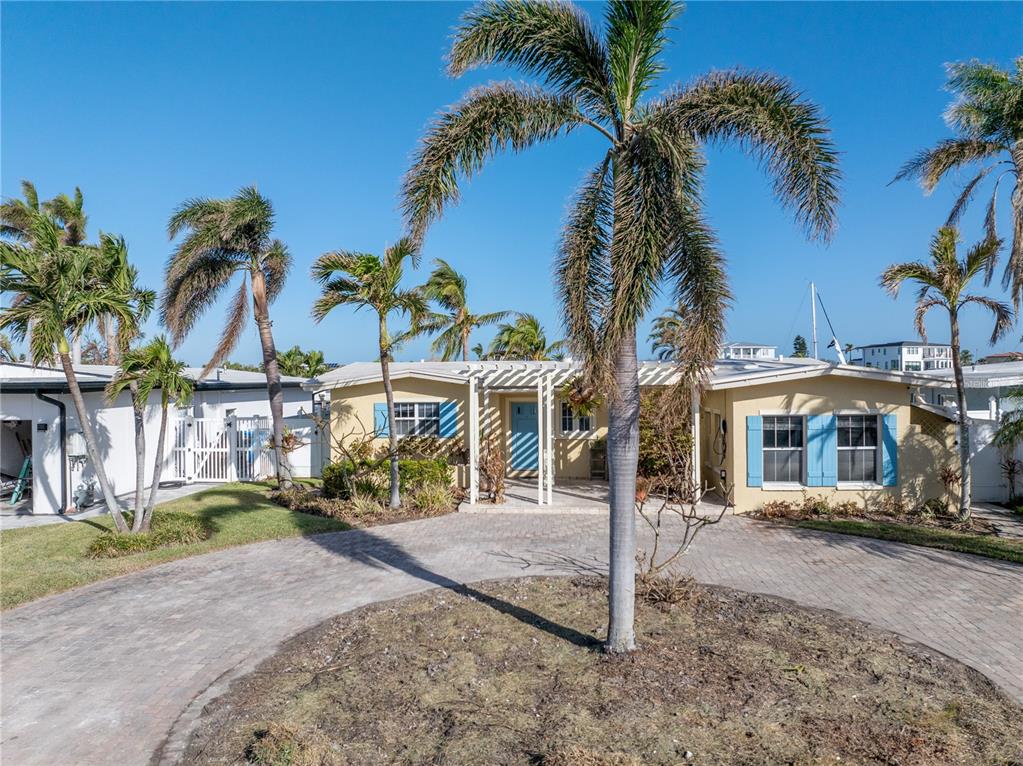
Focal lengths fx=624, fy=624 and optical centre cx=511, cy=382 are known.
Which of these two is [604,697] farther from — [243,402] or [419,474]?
[243,402]

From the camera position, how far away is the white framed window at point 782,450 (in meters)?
12.6

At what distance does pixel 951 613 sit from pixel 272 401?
13.7 meters

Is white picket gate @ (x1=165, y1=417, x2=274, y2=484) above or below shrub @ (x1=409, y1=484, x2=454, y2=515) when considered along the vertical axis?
above

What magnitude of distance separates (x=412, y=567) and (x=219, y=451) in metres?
10.5

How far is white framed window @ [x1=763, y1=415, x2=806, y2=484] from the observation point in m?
12.6

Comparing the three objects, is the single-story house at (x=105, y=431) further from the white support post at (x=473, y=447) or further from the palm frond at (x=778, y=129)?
the palm frond at (x=778, y=129)

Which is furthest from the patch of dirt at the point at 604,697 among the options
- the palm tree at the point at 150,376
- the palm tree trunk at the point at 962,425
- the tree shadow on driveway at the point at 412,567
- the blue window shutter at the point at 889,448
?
the blue window shutter at the point at 889,448

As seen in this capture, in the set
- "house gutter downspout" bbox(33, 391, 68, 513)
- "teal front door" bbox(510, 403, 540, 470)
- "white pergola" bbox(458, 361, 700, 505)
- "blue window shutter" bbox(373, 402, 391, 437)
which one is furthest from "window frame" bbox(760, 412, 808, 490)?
"house gutter downspout" bbox(33, 391, 68, 513)

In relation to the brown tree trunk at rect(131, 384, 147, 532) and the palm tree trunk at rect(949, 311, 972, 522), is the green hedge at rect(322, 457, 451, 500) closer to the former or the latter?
the brown tree trunk at rect(131, 384, 147, 532)

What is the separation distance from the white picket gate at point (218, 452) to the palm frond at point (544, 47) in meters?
13.9

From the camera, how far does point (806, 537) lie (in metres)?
10.7

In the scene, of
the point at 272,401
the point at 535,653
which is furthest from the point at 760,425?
the point at 272,401

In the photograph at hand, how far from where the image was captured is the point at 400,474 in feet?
45.1

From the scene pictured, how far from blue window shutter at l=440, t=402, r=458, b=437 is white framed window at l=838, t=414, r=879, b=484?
847 cm
